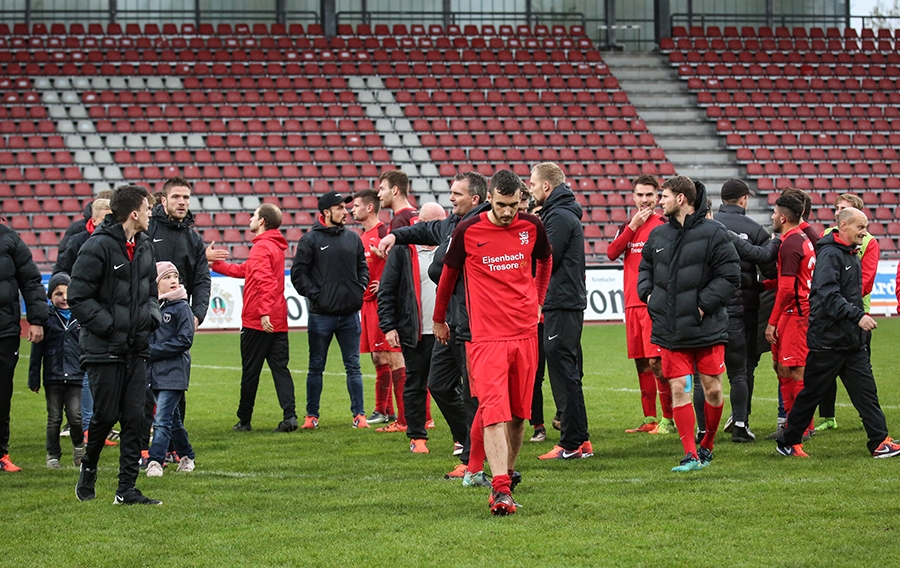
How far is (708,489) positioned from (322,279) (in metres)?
4.83

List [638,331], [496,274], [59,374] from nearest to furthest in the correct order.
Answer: [496,274] → [59,374] → [638,331]

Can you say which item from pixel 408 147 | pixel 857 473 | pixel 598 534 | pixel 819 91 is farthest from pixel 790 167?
pixel 598 534

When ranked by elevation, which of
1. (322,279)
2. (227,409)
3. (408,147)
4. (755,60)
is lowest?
(227,409)

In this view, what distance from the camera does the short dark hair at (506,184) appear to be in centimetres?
617

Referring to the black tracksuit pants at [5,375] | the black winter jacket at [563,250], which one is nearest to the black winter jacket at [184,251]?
the black tracksuit pants at [5,375]

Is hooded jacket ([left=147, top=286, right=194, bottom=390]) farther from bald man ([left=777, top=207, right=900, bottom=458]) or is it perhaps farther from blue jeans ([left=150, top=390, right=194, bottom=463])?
bald man ([left=777, top=207, right=900, bottom=458])

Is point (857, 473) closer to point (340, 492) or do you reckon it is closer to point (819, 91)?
point (340, 492)

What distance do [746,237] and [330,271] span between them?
3.85 m

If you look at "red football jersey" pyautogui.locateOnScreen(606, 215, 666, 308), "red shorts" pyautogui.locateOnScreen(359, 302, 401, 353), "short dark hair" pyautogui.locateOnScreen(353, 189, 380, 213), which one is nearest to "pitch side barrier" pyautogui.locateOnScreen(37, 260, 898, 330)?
"red shorts" pyautogui.locateOnScreen(359, 302, 401, 353)

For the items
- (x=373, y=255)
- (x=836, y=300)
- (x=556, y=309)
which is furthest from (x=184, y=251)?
(x=836, y=300)

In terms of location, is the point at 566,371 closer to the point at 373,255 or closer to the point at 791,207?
the point at 791,207

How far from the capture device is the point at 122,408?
21.5ft

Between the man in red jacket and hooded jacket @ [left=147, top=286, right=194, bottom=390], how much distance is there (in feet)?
7.85

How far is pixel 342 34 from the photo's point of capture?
109 ft
